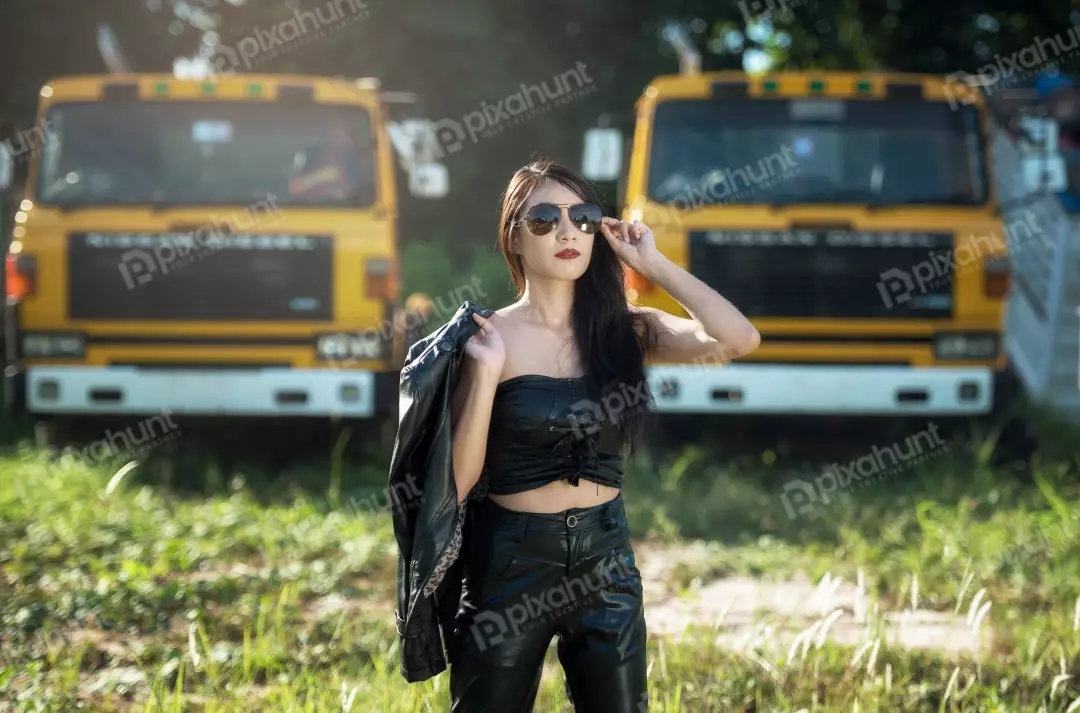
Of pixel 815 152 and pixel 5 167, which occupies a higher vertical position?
pixel 815 152

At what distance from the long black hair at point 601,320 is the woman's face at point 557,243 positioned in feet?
0.07

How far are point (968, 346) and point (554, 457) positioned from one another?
18.7 ft

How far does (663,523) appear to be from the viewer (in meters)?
6.54

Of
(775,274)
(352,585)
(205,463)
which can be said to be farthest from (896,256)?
(205,463)

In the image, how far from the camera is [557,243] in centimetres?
275

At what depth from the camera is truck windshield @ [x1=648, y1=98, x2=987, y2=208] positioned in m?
7.81

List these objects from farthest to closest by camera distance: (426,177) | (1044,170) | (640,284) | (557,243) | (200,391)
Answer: (426,177) → (200,391) → (1044,170) → (640,284) → (557,243)

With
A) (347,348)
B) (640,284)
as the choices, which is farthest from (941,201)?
(347,348)

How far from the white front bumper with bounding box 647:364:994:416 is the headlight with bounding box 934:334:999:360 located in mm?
94

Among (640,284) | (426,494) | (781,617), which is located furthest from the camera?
(640,284)

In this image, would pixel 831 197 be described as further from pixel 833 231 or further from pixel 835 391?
pixel 835 391

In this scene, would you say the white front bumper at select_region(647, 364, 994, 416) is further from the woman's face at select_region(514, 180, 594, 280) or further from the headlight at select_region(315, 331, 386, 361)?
the woman's face at select_region(514, 180, 594, 280)

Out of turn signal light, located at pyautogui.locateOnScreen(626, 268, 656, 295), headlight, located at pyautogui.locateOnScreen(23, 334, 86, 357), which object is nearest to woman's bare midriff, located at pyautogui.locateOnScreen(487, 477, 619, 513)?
turn signal light, located at pyautogui.locateOnScreen(626, 268, 656, 295)

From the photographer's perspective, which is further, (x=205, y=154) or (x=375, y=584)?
(x=205, y=154)
